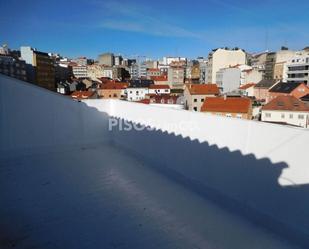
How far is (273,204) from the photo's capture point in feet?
8.96

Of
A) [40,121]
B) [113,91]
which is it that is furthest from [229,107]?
[113,91]

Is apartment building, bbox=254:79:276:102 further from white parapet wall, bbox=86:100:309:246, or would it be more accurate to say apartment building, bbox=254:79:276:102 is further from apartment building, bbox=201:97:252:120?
white parapet wall, bbox=86:100:309:246

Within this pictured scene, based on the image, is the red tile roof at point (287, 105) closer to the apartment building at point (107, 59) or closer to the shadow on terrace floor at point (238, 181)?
the shadow on terrace floor at point (238, 181)

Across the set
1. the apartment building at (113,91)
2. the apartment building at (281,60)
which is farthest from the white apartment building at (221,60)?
the apartment building at (113,91)

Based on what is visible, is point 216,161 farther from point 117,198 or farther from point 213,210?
point 117,198

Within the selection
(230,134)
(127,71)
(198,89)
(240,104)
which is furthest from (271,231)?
(127,71)

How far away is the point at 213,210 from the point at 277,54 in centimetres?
5015

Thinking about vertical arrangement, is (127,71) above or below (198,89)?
above

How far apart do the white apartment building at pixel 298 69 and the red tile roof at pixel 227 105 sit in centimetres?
2153

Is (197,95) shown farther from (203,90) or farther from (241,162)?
(241,162)

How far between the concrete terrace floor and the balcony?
0.04ft

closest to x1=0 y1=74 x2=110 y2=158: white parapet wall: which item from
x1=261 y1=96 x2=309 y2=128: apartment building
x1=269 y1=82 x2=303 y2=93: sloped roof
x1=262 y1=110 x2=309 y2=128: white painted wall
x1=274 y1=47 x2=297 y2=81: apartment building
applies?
x1=261 y1=96 x2=309 y2=128: apartment building

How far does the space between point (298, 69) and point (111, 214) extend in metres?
41.5

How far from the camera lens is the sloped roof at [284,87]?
2828 cm
